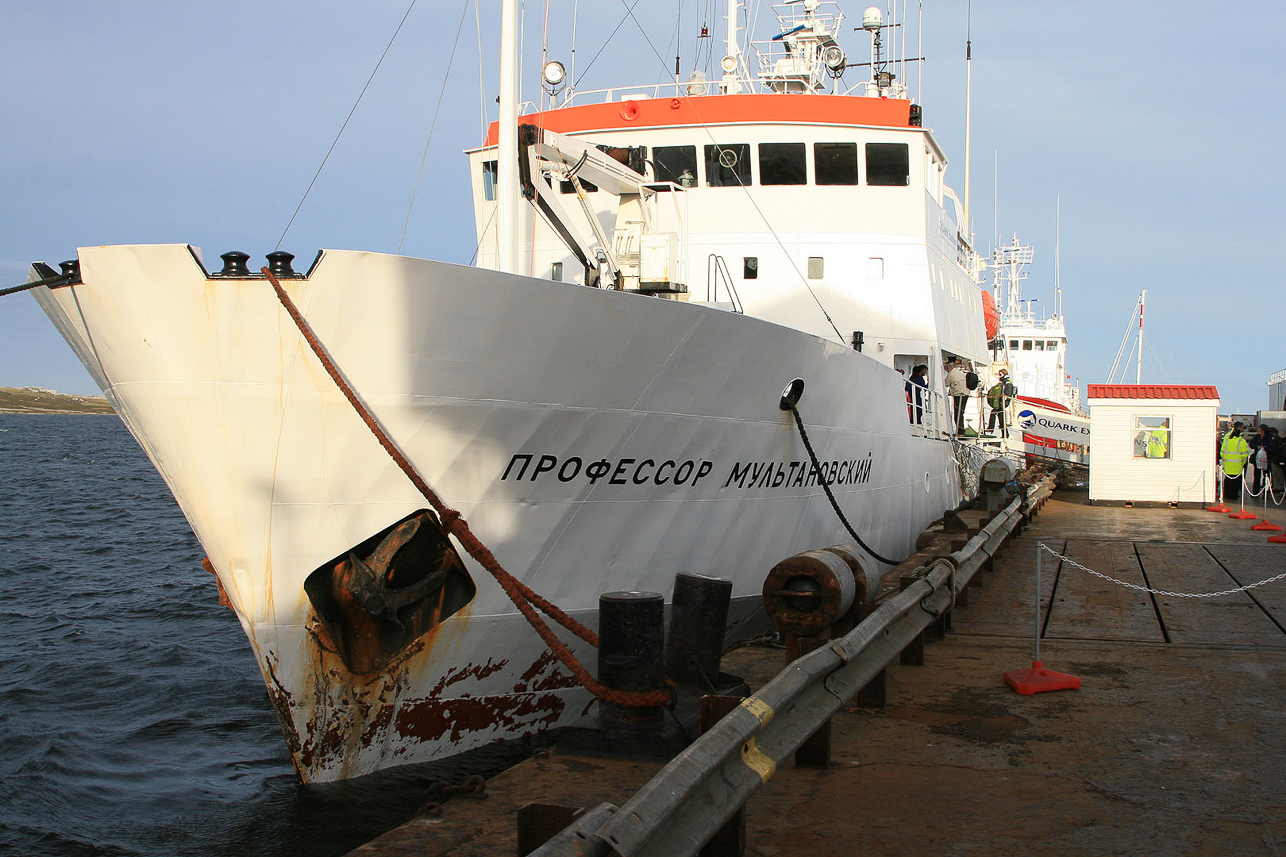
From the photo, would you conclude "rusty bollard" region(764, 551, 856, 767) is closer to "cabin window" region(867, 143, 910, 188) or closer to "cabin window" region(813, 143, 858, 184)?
"cabin window" region(813, 143, 858, 184)

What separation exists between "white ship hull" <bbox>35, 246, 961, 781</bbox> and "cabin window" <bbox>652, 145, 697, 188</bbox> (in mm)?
4946

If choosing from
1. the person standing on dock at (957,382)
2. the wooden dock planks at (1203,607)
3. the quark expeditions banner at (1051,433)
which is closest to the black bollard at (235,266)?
the wooden dock planks at (1203,607)

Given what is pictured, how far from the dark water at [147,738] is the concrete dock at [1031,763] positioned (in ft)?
7.10

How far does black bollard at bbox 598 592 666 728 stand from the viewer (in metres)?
4.23

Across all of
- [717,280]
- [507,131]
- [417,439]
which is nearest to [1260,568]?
[717,280]

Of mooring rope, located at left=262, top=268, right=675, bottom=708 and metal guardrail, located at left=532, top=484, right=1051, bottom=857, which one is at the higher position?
mooring rope, located at left=262, top=268, right=675, bottom=708

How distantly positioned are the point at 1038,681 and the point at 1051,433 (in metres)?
24.9

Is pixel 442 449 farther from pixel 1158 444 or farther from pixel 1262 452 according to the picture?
pixel 1262 452

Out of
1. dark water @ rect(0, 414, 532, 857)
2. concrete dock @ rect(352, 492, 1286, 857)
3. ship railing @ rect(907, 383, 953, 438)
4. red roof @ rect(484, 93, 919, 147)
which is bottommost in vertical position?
dark water @ rect(0, 414, 532, 857)

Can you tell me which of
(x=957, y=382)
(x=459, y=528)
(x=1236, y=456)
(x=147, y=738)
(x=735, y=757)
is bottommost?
(x=147, y=738)

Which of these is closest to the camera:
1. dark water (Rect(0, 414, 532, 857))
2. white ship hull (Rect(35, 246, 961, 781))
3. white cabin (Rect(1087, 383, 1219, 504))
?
white ship hull (Rect(35, 246, 961, 781))

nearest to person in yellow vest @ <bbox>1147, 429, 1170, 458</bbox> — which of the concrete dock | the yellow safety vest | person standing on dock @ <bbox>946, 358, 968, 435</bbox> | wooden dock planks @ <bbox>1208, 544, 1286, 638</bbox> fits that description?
the yellow safety vest

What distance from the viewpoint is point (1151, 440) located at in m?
18.1

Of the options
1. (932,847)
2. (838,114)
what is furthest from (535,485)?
(838,114)
